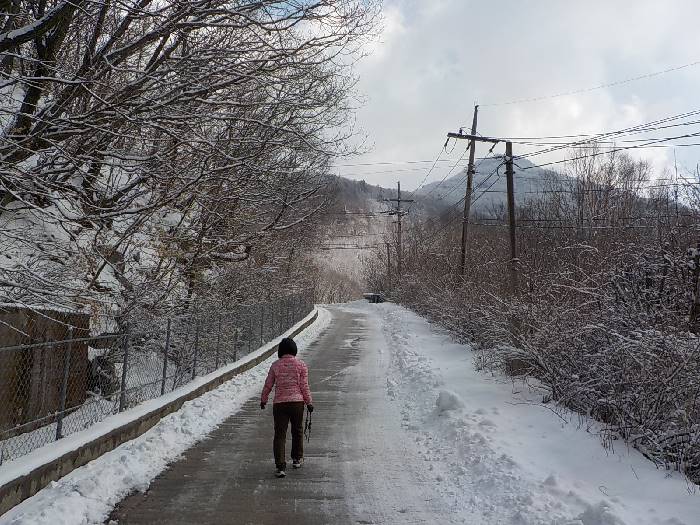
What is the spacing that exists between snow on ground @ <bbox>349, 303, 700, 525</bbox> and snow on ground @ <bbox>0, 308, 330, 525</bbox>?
10.1 feet

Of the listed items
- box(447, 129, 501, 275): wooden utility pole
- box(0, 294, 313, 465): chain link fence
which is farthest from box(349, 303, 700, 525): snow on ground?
box(447, 129, 501, 275): wooden utility pole

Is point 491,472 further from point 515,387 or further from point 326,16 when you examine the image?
point 326,16

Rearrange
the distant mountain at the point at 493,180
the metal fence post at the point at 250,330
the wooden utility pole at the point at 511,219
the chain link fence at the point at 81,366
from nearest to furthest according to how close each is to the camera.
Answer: the chain link fence at the point at 81,366, the wooden utility pole at the point at 511,219, the metal fence post at the point at 250,330, the distant mountain at the point at 493,180

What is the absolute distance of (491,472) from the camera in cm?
625

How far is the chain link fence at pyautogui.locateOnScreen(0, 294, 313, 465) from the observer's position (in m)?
6.90

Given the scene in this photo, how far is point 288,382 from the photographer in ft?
23.3

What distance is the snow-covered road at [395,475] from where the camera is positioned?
5176 millimetres

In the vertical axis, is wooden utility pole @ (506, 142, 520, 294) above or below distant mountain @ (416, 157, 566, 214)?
below

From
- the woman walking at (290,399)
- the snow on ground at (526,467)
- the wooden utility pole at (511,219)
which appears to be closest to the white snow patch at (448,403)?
the snow on ground at (526,467)

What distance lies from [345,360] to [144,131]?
33.6 feet

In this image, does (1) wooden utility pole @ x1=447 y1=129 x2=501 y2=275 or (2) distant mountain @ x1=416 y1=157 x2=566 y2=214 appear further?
(1) wooden utility pole @ x1=447 y1=129 x2=501 y2=275

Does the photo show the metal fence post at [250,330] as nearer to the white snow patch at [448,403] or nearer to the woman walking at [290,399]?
the white snow patch at [448,403]

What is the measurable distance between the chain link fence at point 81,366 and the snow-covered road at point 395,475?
83cm

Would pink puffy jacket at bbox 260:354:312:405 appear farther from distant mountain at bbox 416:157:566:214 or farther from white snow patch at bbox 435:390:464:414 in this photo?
distant mountain at bbox 416:157:566:214
